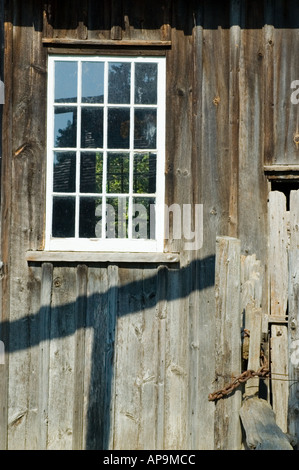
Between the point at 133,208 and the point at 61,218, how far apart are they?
0.62 meters

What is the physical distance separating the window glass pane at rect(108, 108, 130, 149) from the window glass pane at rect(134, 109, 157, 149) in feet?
0.26

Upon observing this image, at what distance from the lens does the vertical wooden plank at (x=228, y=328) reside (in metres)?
3.49

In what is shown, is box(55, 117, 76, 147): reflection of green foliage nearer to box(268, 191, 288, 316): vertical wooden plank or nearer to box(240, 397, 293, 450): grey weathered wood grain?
box(268, 191, 288, 316): vertical wooden plank

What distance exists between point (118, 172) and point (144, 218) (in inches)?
17.9

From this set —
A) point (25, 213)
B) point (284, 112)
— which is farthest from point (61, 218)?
point (284, 112)

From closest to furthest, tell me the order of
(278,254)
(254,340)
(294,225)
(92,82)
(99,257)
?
(294,225)
(254,340)
(278,254)
(99,257)
(92,82)

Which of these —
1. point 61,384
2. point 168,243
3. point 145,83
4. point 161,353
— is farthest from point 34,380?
point 145,83

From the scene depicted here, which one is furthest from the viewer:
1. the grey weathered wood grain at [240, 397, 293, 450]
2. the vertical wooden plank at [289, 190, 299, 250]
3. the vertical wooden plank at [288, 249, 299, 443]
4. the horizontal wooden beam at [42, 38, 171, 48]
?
the horizontal wooden beam at [42, 38, 171, 48]

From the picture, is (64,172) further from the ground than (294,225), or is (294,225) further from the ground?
(64,172)

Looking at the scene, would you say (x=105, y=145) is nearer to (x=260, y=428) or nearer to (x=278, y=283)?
(x=278, y=283)

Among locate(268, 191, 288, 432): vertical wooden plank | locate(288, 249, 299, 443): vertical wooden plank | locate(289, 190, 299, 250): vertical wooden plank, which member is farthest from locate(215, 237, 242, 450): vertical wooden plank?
locate(268, 191, 288, 432): vertical wooden plank

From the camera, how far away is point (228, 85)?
5.39 m

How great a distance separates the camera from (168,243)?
211 inches

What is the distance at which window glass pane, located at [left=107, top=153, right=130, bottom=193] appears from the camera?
A: 214 inches
